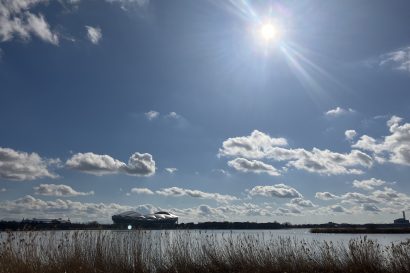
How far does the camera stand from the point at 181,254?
52.3 ft

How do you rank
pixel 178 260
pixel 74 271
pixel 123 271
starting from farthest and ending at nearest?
pixel 178 260
pixel 123 271
pixel 74 271

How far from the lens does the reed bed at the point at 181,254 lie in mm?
13609

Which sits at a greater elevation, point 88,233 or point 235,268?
point 88,233

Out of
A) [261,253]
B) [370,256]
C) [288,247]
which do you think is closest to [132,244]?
[261,253]

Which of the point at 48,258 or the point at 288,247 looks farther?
the point at 288,247

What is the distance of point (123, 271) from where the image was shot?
14.6 meters

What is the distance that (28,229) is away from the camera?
13742mm

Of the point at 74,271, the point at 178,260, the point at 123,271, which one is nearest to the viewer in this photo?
the point at 74,271

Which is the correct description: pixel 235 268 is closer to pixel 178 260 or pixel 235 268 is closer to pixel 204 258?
pixel 204 258

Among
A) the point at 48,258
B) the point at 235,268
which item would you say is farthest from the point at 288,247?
the point at 48,258

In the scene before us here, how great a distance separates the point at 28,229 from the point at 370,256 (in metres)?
11.8

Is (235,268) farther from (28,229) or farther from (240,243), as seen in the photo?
(28,229)

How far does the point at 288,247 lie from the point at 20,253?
9565 mm

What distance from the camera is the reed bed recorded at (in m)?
13.6
